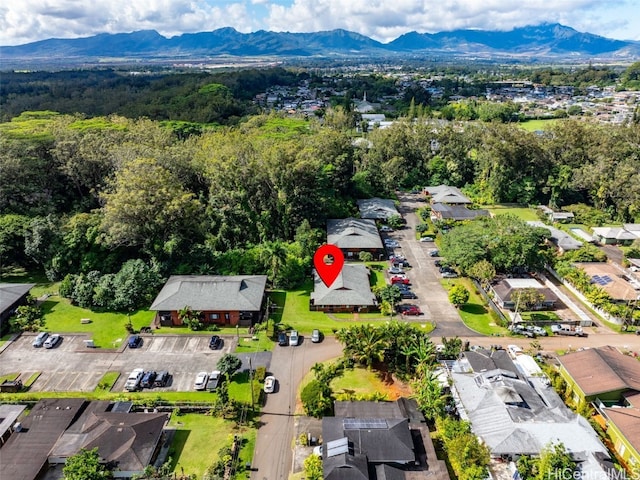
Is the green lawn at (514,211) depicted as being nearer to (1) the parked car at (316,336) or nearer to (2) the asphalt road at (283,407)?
(1) the parked car at (316,336)

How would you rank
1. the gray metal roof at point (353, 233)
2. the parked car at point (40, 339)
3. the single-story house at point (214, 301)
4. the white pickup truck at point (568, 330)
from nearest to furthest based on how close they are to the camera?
the parked car at point (40, 339) < the white pickup truck at point (568, 330) < the single-story house at point (214, 301) < the gray metal roof at point (353, 233)

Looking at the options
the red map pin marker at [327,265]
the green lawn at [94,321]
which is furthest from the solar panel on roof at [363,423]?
the green lawn at [94,321]

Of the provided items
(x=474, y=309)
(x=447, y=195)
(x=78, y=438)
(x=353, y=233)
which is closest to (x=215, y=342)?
(x=78, y=438)

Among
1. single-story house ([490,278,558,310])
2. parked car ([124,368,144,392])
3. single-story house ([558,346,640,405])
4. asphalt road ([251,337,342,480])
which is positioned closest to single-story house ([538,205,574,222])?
single-story house ([490,278,558,310])

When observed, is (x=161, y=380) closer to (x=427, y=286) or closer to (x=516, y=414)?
(x=516, y=414)

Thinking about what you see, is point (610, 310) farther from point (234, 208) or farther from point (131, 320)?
point (131, 320)

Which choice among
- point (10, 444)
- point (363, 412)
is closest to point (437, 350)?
point (363, 412)
